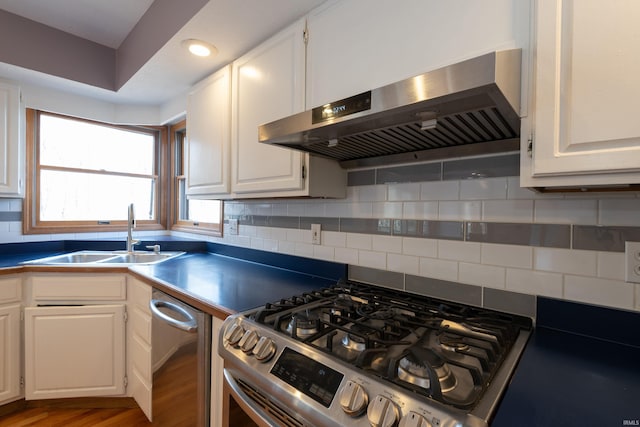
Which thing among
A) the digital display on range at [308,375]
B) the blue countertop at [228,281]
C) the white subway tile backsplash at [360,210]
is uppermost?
the white subway tile backsplash at [360,210]

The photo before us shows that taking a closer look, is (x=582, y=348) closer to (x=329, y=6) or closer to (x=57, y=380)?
(x=329, y=6)

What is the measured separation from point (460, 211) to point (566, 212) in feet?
1.05

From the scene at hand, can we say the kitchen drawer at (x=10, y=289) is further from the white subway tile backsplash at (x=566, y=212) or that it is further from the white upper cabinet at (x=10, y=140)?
the white subway tile backsplash at (x=566, y=212)

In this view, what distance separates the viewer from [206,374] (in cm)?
121


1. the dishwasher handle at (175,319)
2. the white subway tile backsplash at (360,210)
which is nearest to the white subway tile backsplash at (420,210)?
the white subway tile backsplash at (360,210)

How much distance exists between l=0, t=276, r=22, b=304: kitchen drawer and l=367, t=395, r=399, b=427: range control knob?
223 cm

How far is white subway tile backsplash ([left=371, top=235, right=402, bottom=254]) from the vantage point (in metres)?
1.36

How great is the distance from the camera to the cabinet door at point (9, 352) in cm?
179

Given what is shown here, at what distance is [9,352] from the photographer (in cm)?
181

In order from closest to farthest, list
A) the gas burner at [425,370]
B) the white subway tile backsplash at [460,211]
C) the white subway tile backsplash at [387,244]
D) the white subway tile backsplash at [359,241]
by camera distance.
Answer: the gas burner at [425,370] → the white subway tile backsplash at [460,211] → the white subway tile backsplash at [387,244] → the white subway tile backsplash at [359,241]

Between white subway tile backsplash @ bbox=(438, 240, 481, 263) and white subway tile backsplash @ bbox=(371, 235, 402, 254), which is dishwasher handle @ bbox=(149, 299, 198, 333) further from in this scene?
white subway tile backsplash @ bbox=(438, 240, 481, 263)

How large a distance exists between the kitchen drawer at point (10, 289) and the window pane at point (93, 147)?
1100 millimetres

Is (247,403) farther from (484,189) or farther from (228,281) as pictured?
(484,189)

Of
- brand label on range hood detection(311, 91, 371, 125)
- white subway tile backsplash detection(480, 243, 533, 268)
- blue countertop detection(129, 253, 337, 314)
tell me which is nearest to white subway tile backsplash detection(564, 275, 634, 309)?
white subway tile backsplash detection(480, 243, 533, 268)
